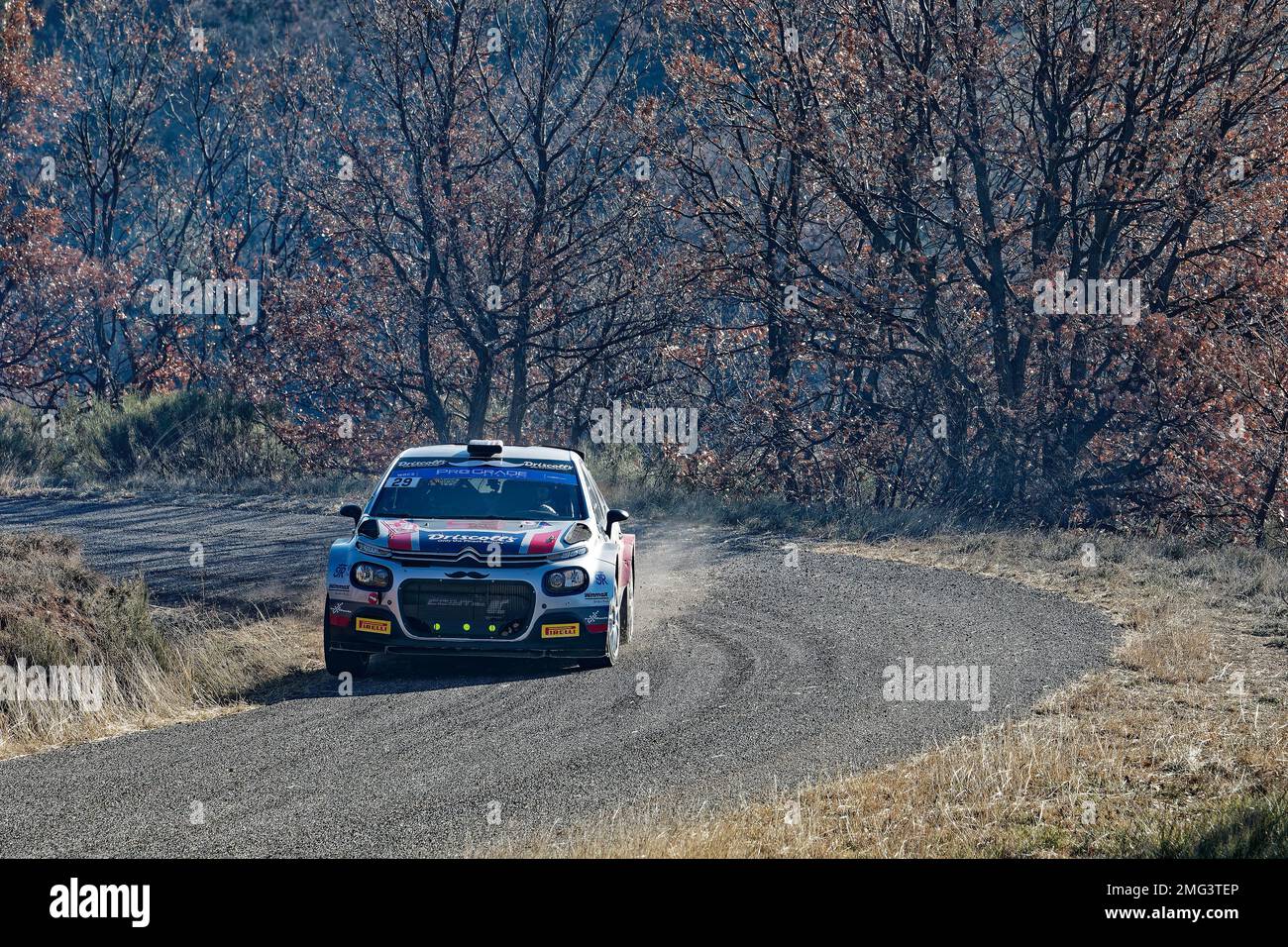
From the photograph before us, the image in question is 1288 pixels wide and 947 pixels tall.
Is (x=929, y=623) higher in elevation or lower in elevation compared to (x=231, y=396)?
lower

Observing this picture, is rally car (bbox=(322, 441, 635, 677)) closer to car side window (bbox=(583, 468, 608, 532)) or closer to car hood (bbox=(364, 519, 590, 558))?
car hood (bbox=(364, 519, 590, 558))

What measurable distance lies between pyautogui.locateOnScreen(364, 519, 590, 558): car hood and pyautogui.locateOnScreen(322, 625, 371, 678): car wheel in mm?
914

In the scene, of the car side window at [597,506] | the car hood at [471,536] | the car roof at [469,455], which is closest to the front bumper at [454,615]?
the car hood at [471,536]

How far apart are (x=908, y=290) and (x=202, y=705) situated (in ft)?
69.9

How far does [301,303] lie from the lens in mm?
39531

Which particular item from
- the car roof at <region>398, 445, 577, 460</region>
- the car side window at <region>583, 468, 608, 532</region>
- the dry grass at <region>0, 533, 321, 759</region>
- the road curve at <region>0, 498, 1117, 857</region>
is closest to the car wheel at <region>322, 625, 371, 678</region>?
the road curve at <region>0, 498, 1117, 857</region>

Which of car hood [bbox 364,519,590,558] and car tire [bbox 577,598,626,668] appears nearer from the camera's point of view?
car hood [bbox 364,519,590,558]

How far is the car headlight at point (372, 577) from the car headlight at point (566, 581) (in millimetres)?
1250

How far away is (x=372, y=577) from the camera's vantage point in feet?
38.5

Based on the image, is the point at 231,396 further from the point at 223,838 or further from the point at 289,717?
the point at 223,838

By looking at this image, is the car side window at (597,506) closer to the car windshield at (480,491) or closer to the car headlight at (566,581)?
the car windshield at (480,491)

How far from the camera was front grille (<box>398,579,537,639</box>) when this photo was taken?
38.4ft

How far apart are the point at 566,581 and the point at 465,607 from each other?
85 cm

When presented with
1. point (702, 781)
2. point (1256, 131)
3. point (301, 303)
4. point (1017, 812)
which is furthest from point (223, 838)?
point (301, 303)
